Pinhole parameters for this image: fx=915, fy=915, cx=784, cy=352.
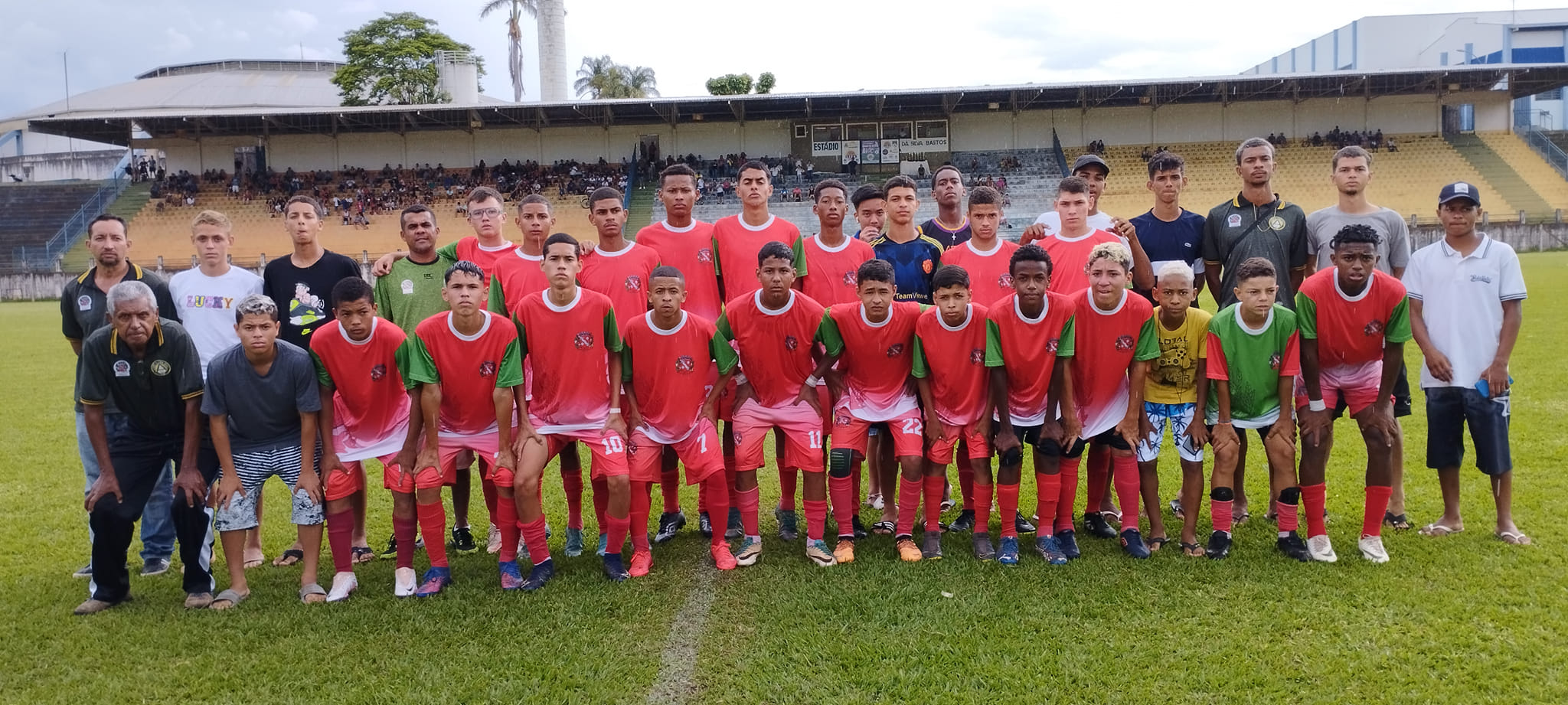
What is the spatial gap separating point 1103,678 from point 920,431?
1782 mm

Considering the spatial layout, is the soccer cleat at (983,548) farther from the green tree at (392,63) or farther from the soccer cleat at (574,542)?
the green tree at (392,63)

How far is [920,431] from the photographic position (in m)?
5.00

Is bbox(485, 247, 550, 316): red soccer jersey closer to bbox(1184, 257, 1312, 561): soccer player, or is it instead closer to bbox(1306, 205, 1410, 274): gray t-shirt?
bbox(1184, 257, 1312, 561): soccer player

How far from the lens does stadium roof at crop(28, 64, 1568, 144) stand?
34259 millimetres

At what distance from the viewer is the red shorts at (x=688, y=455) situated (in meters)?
4.87

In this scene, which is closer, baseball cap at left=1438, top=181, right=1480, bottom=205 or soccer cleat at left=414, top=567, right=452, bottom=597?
soccer cleat at left=414, top=567, right=452, bottom=597

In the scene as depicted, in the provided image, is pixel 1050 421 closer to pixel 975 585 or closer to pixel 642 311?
pixel 975 585

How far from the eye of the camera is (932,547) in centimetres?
495

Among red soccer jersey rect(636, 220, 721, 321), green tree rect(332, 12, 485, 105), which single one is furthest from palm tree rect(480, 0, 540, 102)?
red soccer jersey rect(636, 220, 721, 321)

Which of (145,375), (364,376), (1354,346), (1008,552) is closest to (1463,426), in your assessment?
(1354,346)

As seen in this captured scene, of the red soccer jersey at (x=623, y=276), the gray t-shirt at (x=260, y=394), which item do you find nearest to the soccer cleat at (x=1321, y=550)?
the red soccer jersey at (x=623, y=276)

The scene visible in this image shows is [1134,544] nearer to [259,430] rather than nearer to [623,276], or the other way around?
[623,276]

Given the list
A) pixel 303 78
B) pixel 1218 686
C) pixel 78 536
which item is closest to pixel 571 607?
pixel 1218 686

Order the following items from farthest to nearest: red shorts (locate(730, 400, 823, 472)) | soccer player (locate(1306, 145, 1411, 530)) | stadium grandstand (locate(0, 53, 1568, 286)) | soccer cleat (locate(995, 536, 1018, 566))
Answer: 1. stadium grandstand (locate(0, 53, 1568, 286))
2. soccer player (locate(1306, 145, 1411, 530))
3. red shorts (locate(730, 400, 823, 472))
4. soccer cleat (locate(995, 536, 1018, 566))
